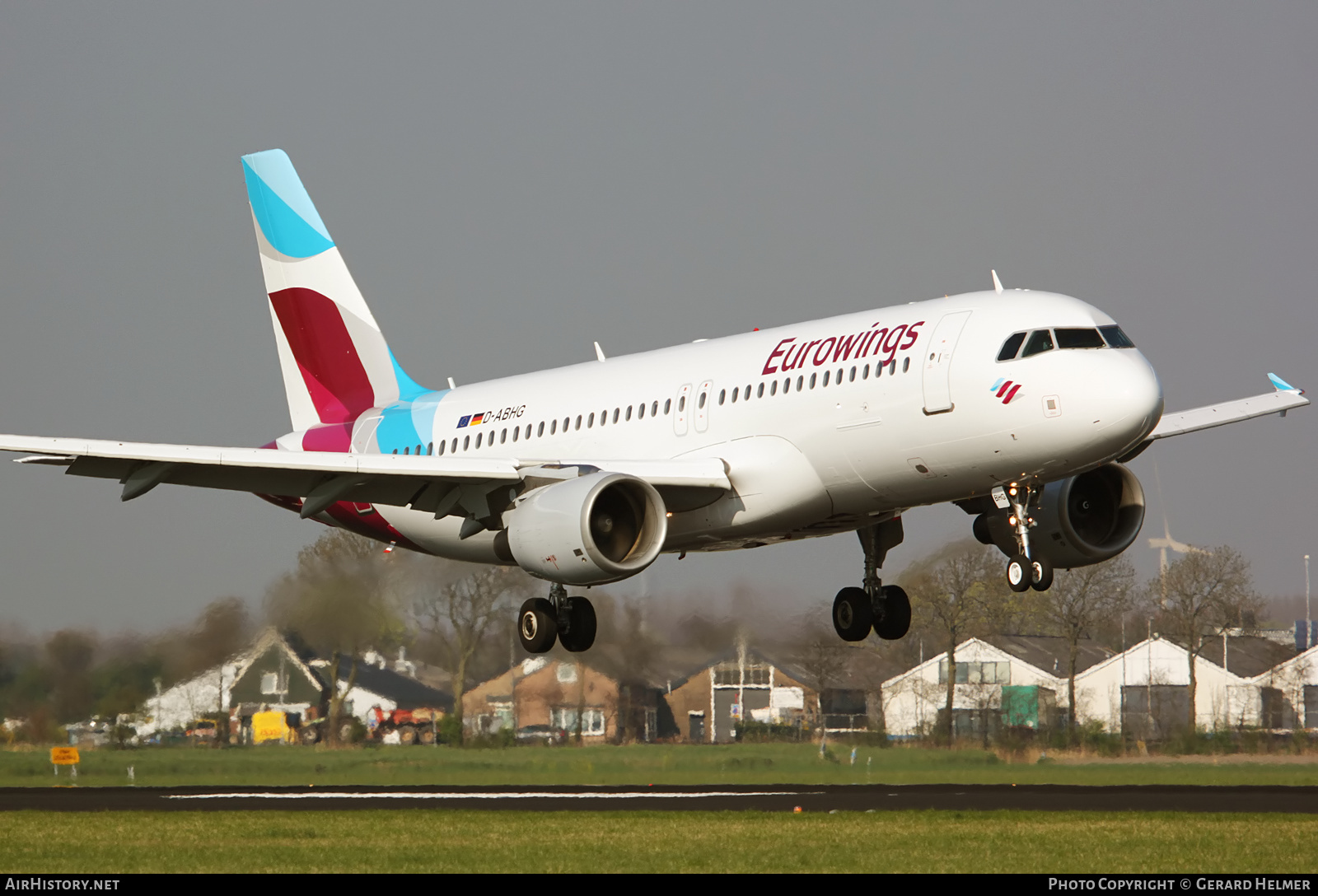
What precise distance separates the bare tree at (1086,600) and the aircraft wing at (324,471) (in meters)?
17.1

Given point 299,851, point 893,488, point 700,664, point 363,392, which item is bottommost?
point 299,851

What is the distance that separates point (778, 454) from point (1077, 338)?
5281 millimetres

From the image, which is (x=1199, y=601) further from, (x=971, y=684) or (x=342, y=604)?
(x=342, y=604)

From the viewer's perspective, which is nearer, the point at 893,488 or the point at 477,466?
the point at 893,488

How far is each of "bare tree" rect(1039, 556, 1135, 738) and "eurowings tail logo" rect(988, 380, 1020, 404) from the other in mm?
18787

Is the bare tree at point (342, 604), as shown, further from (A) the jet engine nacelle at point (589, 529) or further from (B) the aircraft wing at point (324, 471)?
(A) the jet engine nacelle at point (589, 529)

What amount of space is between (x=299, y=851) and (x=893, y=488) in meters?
10.7

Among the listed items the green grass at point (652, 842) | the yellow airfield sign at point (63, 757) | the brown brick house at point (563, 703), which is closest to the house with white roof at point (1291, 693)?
the green grass at point (652, 842)

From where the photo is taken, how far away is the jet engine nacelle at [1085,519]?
32.1 meters

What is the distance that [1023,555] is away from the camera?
28.5 meters

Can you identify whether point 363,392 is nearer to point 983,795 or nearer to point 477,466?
point 477,466

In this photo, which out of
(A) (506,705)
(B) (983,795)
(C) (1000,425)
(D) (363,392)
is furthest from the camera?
(A) (506,705)
